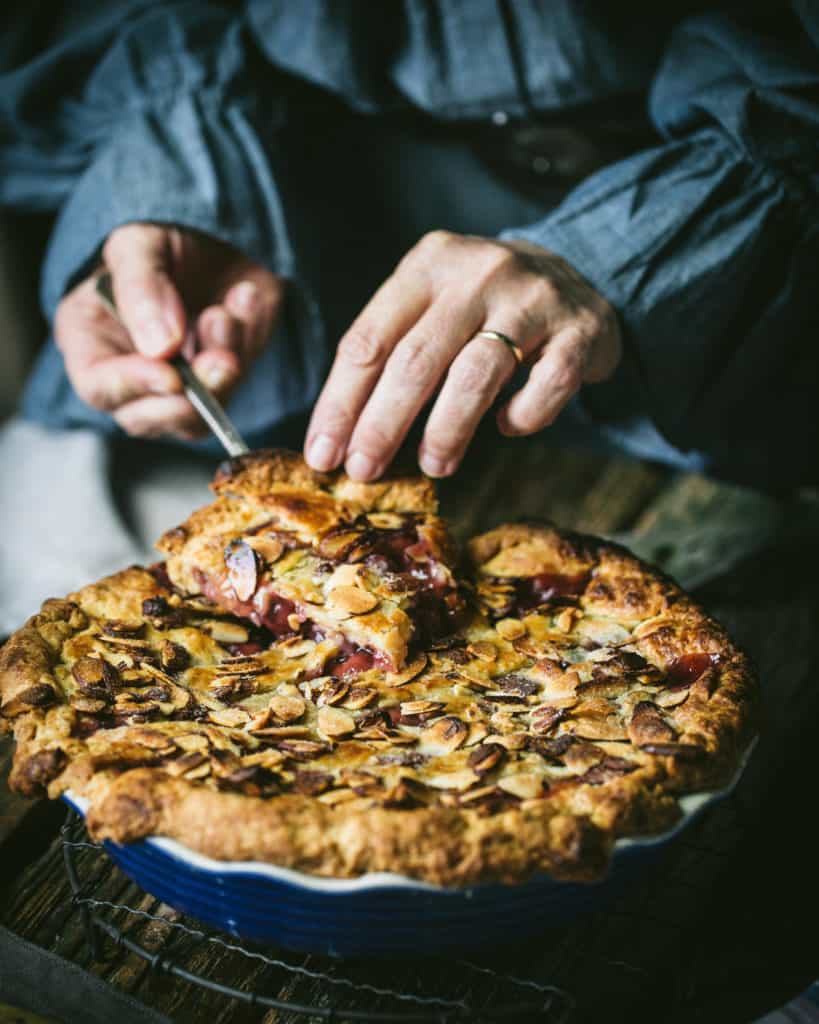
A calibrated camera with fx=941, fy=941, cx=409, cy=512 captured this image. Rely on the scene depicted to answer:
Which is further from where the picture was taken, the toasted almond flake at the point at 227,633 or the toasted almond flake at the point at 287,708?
the toasted almond flake at the point at 227,633

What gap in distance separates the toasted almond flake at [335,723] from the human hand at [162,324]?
0.67 meters

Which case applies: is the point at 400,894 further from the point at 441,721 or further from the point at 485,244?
the point at 485,244

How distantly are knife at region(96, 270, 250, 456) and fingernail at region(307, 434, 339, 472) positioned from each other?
0.40 feet

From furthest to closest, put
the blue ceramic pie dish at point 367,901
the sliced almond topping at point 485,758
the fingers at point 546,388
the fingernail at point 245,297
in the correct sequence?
1. the fingernail at point 245,297
2. the fingers at point 546,388
3. the sliced almond topping at point 485,758
4. the blue ceramic pie dish at point 367,901

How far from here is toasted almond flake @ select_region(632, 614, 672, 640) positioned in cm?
104

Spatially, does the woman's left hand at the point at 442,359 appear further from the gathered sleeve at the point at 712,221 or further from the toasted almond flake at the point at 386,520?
the gathered sleeve at the point at 712,221

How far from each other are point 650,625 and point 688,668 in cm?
8

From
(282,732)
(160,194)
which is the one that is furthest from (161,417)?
(282,732)

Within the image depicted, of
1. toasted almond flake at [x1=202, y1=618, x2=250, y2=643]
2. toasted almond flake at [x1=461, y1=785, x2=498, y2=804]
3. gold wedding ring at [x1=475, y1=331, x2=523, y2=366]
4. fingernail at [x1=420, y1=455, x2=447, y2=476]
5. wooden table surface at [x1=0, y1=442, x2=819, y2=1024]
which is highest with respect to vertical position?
gold wedding ring at [x1=475, y1=331, x2=523, y2=366]

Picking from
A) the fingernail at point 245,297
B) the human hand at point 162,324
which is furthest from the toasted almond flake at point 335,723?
the fingernail at point 245,297

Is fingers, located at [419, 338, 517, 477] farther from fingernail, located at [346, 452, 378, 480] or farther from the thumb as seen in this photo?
the thumb

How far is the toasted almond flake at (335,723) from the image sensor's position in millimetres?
890

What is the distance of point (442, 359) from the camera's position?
3.72 feet

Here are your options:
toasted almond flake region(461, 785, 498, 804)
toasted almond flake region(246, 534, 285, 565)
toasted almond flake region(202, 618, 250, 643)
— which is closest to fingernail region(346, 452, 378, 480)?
toasted almond flake region(246, 534, 285, 565)
